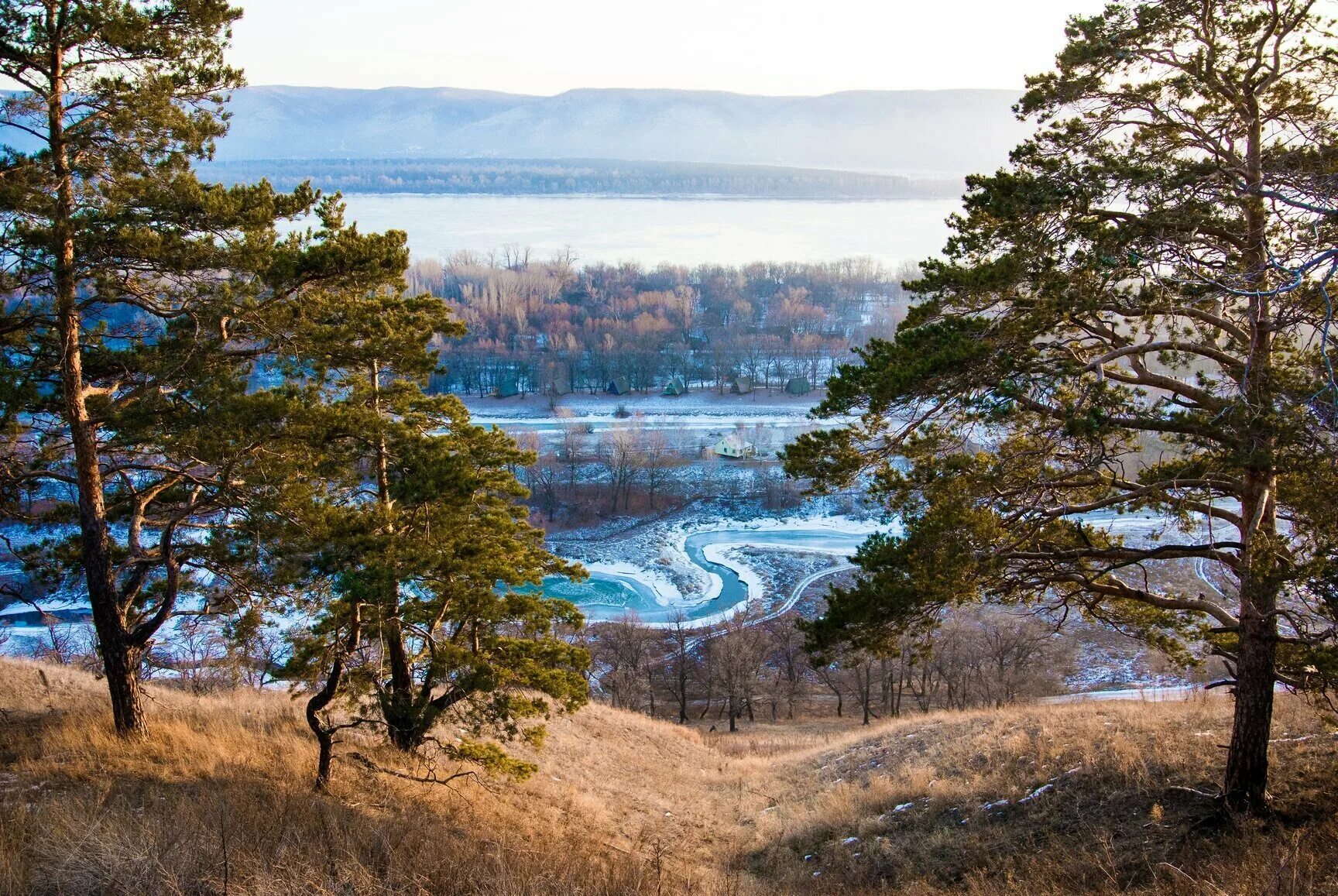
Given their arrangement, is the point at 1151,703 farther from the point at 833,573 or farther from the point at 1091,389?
the point at 833,573

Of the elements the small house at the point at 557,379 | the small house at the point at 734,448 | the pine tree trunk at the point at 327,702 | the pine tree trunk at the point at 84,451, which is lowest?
the small house at the point at 734,448

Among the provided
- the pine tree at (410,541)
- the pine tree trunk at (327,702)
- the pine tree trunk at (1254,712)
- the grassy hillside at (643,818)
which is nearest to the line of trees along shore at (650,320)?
the grassy hillside at (643,818)

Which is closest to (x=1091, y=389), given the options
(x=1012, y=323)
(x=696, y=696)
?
(x=1012, y=323)

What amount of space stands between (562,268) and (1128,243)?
103 metres

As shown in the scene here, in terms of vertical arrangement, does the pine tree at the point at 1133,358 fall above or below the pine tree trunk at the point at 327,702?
above

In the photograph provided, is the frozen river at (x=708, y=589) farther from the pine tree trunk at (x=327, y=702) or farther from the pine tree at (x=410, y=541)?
the pine tree trunk at (x=327, y=702)

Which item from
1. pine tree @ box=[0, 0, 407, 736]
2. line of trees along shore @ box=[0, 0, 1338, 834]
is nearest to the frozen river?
line of trees along shore @ box=[0, 0, 1338, 834]

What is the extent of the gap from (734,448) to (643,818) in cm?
4511

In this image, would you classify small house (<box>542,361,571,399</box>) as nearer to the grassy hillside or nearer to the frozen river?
the frozen river

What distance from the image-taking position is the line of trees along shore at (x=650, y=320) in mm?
74000

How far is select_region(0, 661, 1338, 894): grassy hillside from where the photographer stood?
618 centimetres

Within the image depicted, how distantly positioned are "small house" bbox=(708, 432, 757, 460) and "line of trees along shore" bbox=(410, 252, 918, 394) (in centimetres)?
1117

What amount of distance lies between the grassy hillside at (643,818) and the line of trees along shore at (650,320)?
48.3 metres

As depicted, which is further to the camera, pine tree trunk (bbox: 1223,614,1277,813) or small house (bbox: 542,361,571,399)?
small house (bbox: 542,361,571,399)
